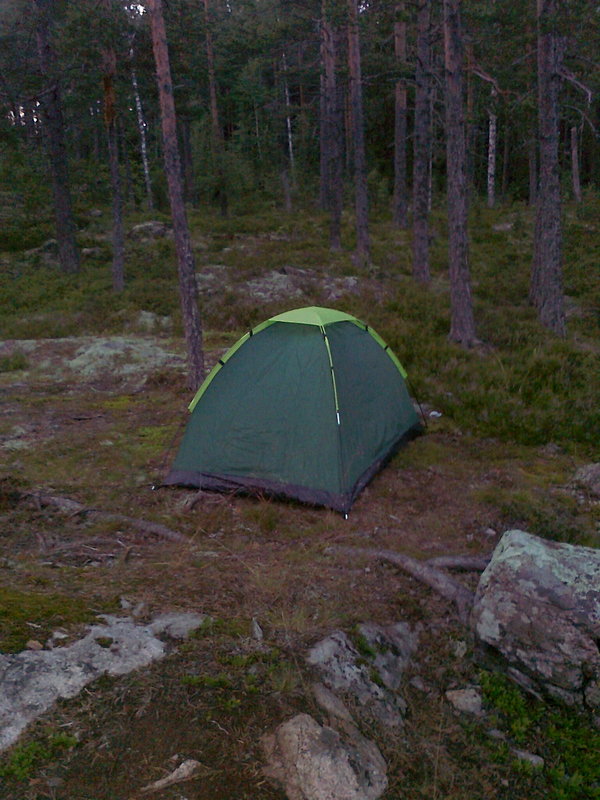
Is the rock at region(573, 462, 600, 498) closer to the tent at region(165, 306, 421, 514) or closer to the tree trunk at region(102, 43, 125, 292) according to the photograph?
the tent at region(165, 306, 421, 514)

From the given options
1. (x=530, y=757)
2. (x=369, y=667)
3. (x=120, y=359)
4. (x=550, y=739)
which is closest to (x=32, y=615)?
(x=369, y=667)

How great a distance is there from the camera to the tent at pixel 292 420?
22.2 ft

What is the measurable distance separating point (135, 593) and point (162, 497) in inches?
100

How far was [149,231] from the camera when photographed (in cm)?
2325

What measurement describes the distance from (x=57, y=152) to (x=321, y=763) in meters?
20.7

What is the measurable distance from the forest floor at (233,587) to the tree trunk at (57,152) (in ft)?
37.2

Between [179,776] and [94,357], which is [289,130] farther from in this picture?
[179,776]

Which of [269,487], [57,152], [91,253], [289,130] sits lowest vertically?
[269,487]

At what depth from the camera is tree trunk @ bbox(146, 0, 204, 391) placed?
9.60 meters

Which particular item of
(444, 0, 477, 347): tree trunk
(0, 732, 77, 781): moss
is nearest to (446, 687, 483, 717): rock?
(0, 732, 77, 781): moss

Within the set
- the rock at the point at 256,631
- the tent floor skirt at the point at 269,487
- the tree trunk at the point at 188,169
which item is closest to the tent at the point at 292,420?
the tent floor skirt at the point at 269,487

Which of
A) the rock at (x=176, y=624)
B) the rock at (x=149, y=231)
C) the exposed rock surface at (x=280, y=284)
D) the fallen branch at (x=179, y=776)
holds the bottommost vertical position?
the rock at (x=176, y=624)

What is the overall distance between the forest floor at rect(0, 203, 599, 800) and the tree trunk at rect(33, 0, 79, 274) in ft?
37.2

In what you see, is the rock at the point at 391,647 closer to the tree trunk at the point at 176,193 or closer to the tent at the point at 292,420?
the tent at the point at 292,420
